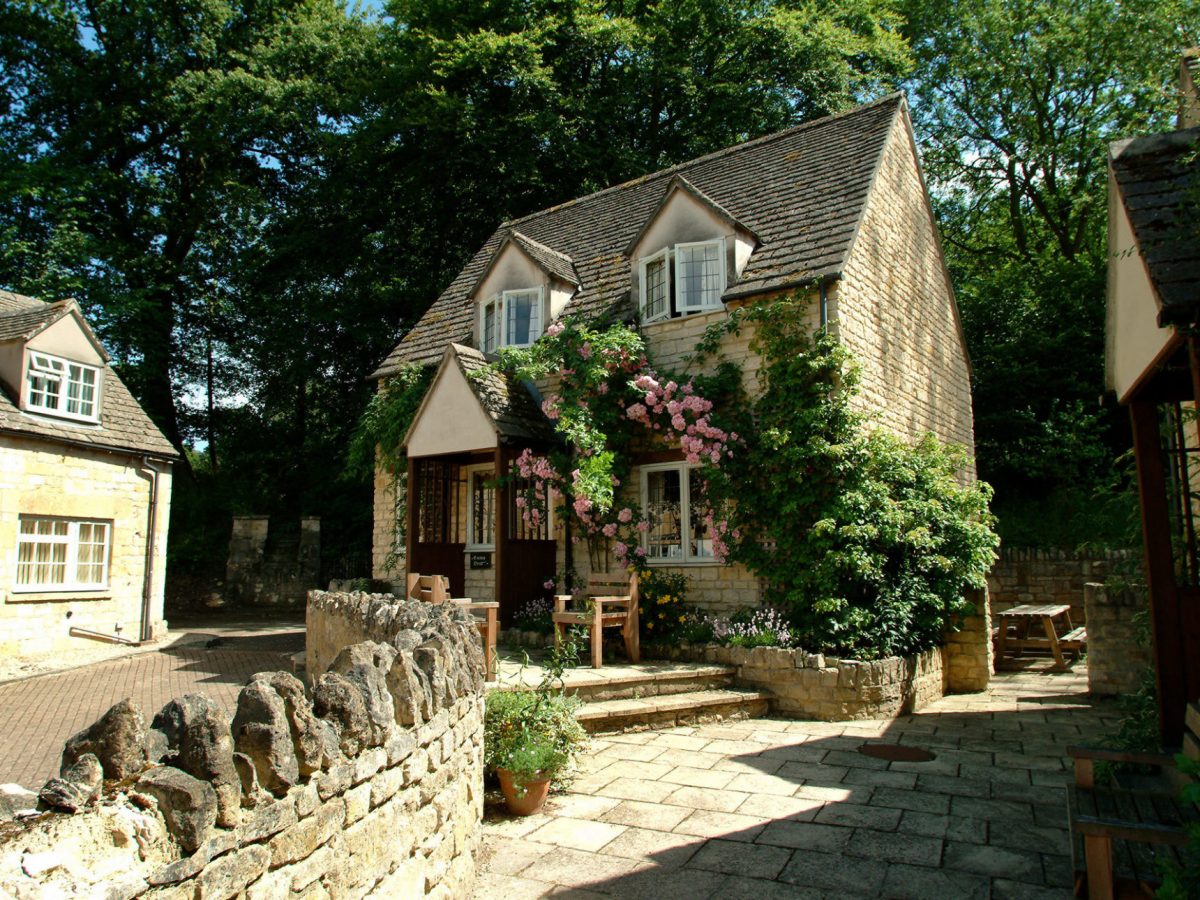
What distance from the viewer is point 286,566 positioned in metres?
22.6

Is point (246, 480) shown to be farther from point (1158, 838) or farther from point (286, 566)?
point (1158, 838)

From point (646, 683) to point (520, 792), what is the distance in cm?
347

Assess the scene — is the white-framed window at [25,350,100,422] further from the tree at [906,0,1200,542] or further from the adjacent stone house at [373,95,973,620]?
the tree at [906,0,1200,542]

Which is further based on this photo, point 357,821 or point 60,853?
point 357,821

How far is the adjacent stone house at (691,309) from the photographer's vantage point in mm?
12172

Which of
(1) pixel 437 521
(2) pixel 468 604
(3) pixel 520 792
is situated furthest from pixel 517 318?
(3) pixel 520 792

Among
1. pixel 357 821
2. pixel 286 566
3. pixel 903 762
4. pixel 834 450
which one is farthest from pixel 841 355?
pixel 286 566

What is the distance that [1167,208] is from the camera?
5.05 metres

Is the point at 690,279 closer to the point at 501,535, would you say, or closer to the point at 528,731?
the point at 501,535

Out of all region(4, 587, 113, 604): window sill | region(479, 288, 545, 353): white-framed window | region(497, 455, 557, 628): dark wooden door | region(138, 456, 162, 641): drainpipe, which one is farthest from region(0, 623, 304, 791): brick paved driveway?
region(479, 288, 545, 353): white-framed window

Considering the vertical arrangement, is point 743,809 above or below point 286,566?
below

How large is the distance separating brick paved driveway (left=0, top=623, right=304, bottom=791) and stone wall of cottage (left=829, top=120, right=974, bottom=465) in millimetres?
9581

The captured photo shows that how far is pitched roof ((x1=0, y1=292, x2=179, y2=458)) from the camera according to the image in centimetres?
1470

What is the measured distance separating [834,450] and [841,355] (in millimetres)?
1342
